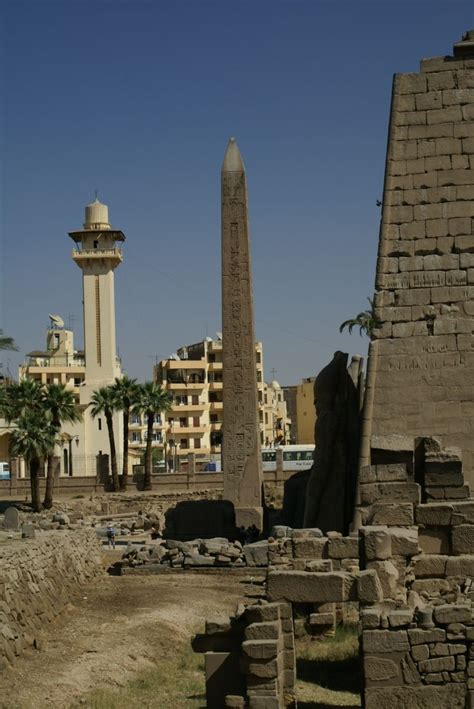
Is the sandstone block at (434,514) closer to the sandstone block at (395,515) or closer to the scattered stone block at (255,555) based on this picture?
the sandstone block at (395,515)

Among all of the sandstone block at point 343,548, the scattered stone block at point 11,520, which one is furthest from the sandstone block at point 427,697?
the scattered stone block at point 11,520

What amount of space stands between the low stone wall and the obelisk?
6.22 metres

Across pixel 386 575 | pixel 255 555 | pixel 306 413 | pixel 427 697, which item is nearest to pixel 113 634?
pixel 386 575

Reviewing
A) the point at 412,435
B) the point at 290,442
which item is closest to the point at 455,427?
the point at 412,435

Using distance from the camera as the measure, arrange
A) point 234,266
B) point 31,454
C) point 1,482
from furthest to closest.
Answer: point 1,482
point 31,454
point 234,266

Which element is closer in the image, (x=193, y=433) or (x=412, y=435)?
(x=412, y=435)

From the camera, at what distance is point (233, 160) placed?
1147 inches

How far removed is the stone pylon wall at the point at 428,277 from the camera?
17.5 meters

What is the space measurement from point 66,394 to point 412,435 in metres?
34.0

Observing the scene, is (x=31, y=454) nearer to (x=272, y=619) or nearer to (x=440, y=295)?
(x=440, y=295)

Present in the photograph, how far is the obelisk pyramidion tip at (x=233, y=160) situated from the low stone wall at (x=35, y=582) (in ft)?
30.7

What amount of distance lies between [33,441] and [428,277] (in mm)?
30927

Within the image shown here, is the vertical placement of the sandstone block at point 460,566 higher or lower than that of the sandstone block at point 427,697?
higher

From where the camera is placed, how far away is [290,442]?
336 ft
